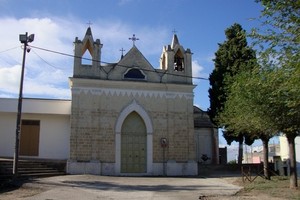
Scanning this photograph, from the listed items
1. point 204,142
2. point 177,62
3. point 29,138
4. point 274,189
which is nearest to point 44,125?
point 29,138

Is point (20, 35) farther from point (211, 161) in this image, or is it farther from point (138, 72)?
point (211, 161)

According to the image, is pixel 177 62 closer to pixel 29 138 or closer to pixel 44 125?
pixel 44 125

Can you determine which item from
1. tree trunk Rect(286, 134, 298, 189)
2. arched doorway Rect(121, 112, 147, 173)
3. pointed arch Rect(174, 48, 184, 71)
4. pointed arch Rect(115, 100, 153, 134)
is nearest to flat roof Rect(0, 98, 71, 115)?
pointed arch Rect(115, 100, 153, 134)

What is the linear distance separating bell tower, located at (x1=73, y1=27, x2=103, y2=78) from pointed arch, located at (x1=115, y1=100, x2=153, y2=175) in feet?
9.87

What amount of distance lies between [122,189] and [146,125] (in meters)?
8.43

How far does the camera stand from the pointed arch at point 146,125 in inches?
949

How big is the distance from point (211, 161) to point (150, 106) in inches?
368

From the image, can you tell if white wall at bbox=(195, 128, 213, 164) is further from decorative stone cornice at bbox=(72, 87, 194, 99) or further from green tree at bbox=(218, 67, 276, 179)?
green tree at bbox=(218, 67, 276, 179)

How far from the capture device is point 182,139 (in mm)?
25141

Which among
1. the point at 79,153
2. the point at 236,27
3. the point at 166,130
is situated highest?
the point at 236,27

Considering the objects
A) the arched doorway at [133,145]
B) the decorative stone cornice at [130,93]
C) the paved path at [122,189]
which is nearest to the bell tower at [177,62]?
the decorative stone cornice at [130,93]

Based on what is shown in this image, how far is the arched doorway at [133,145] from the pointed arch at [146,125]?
0.27 metres

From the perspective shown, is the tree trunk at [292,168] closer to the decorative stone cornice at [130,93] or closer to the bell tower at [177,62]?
the decorative stone cornice at [130,93]

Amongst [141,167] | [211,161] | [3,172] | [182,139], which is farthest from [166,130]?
[3,172]
